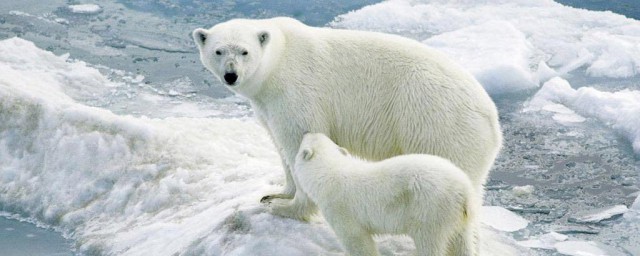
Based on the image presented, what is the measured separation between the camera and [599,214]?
5520mm

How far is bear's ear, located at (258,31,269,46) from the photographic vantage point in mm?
4133

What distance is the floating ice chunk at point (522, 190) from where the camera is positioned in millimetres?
5887

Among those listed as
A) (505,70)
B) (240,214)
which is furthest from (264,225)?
(505,70)

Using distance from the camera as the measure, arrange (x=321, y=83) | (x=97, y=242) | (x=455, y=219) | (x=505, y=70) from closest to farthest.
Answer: (x=455, y=219) → (x=321, y=83) → (x=97, y=242) → (x=505, y=70)

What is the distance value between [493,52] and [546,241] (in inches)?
145

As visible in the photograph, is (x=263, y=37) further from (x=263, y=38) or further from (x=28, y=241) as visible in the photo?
(x=28, y=241)

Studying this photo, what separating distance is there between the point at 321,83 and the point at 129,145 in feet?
6.61

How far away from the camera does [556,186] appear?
6.03 m

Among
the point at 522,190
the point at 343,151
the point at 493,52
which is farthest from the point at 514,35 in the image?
the point at 343,151

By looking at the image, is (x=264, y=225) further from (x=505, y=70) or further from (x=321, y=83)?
(x=505, y=70)

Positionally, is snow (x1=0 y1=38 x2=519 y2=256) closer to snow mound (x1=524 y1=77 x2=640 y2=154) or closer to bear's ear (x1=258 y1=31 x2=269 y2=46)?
bear's ear (x1=258 y1=31 x2=269 y2=46)

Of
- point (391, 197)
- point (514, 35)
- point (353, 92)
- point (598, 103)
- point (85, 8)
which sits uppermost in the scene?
point (353, 92)

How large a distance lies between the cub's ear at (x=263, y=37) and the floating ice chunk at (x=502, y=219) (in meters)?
2.03

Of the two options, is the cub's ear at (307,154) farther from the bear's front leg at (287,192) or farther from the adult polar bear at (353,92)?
the bear's front leg at (287,192)
